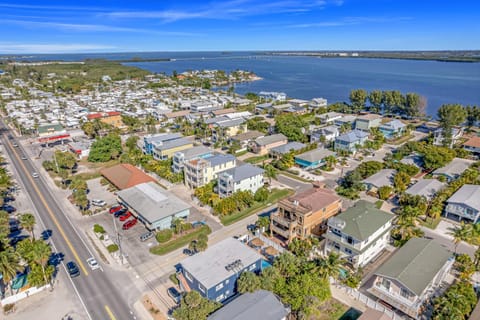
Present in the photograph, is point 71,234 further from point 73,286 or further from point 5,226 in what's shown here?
point 73,286

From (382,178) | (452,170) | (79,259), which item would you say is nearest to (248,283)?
(79,259)

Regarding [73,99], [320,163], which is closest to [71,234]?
[320,163]

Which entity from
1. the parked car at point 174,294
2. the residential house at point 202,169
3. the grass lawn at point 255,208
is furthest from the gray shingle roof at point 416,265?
the residential house at point 202,169

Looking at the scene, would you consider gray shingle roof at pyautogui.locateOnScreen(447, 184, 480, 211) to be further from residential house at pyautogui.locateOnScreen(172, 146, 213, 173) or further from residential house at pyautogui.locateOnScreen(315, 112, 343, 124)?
residential house at pyautogui.locateOnScreen(315, 112, 343, 124)

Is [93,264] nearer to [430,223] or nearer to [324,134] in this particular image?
[430,223]

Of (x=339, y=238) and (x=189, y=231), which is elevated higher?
(x=339, y=238)

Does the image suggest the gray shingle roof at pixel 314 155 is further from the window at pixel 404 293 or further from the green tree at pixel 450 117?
the window at pixel 404 293
